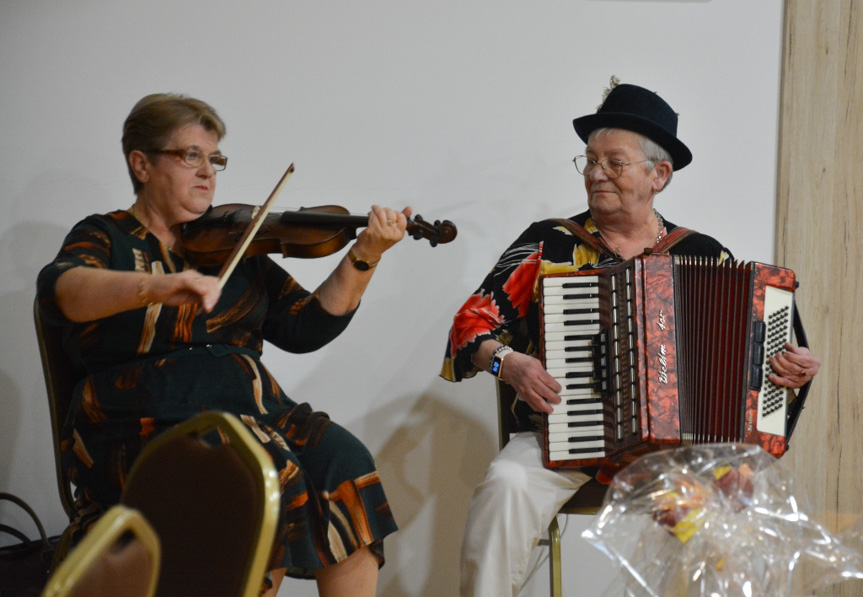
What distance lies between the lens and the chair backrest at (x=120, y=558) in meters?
0.72

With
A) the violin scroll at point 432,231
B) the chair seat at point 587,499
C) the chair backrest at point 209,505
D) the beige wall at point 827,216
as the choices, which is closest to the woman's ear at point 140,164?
the violin scroll at point 432,231

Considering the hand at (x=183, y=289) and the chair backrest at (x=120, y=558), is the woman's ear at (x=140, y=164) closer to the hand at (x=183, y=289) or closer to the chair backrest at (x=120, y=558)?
the hand at (x=183, y=289)

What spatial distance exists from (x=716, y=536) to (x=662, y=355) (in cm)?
83

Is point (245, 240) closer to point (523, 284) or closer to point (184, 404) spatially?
point (184, 404)

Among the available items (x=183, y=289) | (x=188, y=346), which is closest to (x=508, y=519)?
(x=188, y=346)

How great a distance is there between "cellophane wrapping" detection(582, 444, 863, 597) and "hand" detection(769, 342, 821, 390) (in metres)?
0.80

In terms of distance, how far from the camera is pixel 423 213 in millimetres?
2578

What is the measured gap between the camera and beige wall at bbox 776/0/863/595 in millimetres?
2541

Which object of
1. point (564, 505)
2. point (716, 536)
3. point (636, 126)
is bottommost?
point (564, 505)

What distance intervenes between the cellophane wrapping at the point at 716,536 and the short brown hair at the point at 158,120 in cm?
124

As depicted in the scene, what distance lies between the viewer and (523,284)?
6.89ft

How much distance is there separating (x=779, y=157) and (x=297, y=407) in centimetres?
162

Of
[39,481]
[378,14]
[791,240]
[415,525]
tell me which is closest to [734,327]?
[791,240]

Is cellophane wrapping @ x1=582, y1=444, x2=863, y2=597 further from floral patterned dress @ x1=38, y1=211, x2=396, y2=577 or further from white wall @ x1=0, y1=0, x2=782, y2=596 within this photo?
white wall @ x1=0, y1=0, x2=782, y2=596
